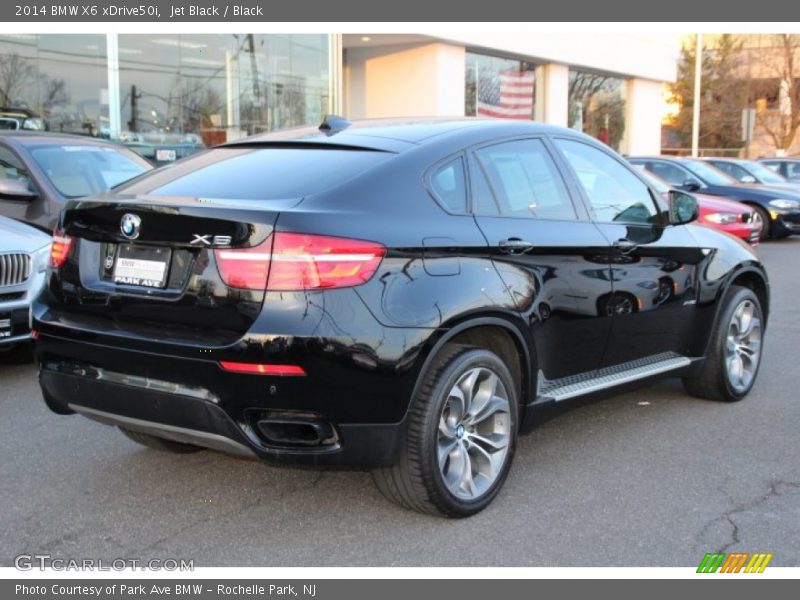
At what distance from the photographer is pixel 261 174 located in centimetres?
382

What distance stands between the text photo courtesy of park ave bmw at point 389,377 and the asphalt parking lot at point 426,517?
2cm

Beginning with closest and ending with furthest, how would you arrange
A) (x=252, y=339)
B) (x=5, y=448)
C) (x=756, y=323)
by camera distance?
(x=252, y=339), (x=5, y=448), (x=756, y=323)

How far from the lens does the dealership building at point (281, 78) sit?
48.5 feet

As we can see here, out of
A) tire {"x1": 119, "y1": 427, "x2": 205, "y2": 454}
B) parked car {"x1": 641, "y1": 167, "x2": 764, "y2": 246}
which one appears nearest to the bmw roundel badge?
tire {"x1": 119, "y1": 427, "x2": 205, "y2": 454}

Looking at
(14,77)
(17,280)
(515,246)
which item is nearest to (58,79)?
(14,77)

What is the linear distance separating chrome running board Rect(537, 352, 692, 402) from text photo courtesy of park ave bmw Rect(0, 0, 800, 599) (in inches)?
0.8

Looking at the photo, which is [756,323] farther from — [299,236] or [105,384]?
[105,384]

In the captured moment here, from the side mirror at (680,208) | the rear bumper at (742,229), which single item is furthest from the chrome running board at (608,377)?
the rear bumper at (742,229)

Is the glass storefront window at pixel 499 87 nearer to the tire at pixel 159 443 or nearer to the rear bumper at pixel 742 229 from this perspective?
the rear bumper at pixel 742 229

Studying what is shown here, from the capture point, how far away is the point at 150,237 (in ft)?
11.4

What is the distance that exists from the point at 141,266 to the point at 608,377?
8.17 ft

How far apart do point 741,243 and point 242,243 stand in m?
3.85

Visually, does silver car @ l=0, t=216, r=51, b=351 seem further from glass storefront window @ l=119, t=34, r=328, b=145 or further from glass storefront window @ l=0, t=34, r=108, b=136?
glass storefront window @ l=119, t=34, r=328, b=145
